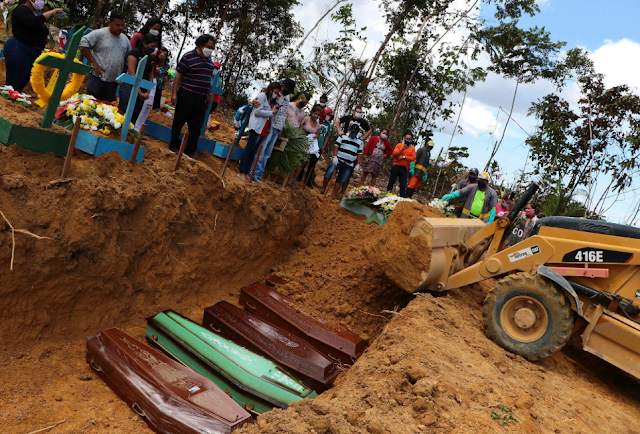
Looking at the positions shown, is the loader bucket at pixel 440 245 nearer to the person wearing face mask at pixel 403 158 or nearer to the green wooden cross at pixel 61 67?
the person wearing face mask at pixel 403 158

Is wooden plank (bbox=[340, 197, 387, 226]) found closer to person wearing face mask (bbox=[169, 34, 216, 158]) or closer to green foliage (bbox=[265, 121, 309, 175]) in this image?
green foliage (bbox=[265, 121, 309, 175])

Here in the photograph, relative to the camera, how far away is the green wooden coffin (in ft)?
14.9

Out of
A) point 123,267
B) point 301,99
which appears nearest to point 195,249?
point 123,267

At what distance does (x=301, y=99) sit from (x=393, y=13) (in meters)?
7.69

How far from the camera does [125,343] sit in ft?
15.0

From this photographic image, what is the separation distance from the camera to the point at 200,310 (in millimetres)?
6730

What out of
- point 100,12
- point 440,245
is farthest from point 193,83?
point 100,12

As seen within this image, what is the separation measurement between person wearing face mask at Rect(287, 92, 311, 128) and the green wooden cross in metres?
4.18

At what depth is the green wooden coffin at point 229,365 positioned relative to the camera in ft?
14.9

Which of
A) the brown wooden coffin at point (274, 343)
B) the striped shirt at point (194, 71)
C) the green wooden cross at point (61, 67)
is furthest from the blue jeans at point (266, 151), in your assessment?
the green wooden cross at point (61, 67)

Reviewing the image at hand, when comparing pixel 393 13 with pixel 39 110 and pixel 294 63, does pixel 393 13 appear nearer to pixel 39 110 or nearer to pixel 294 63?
pixel 294 63

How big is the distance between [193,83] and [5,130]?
8.49 feet

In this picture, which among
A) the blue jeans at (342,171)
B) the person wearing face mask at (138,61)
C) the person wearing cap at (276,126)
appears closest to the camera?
the person wearing face mask at (138,61)

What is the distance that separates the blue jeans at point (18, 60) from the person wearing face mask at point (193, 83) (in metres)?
1.82
